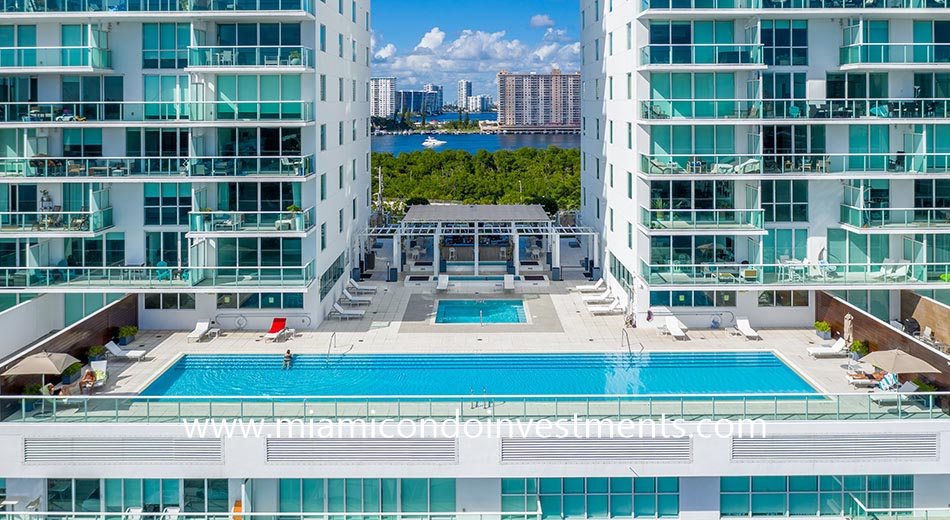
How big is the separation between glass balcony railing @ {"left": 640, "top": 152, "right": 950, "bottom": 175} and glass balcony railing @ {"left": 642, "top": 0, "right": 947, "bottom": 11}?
474 cm

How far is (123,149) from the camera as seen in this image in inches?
1182

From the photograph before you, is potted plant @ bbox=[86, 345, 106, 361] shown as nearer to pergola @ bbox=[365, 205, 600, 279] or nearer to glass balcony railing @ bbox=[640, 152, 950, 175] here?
pergola @ bbox=[365, 205, 600, 279]

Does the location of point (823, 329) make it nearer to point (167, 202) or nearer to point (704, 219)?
point (704, 219)

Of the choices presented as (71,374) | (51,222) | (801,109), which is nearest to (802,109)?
(801,109)

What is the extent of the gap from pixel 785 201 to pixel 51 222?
24.3 m

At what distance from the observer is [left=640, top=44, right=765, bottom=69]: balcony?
28.7 meters

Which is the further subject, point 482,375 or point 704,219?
point 704,219

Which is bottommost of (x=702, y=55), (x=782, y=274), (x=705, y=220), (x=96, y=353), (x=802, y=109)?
(x=96, y=353)

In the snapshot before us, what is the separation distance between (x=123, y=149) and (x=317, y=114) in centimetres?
661

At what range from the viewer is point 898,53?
1149 inches

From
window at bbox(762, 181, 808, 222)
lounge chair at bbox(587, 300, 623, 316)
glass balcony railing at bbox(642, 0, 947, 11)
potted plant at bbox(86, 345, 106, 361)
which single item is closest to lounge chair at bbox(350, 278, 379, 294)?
lounge chair at bbox(587, 300, 623, 316)

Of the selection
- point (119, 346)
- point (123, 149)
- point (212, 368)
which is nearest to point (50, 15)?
point (123, 149)

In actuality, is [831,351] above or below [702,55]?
below

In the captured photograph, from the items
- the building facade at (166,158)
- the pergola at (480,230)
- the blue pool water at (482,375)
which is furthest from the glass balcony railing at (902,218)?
the building facade at (166,158)
